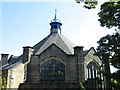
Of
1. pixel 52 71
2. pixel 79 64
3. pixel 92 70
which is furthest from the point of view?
pixel 92 70

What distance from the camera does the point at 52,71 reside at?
82.0ft

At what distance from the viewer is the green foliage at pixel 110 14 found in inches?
483

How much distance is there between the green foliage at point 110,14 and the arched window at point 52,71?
13.9m

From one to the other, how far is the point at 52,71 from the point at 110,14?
49.7ft

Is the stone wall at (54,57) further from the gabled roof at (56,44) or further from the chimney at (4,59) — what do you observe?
the chimney at (4,59)

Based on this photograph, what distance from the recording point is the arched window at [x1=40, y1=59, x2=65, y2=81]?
24797mm

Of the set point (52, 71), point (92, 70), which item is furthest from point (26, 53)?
point (92, 70)

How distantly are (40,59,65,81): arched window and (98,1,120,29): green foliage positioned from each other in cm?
1388

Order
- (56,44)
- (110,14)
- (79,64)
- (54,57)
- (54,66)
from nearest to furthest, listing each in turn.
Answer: (110,14) < (79,64) < (54,66) < (54,57) < (56,44)

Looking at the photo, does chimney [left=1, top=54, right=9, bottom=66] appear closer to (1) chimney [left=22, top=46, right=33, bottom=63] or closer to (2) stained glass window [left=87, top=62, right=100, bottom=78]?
(1) chimney [left=22, top=46, right=33, bottom=63]

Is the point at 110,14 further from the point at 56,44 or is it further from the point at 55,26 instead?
the point at 55,26

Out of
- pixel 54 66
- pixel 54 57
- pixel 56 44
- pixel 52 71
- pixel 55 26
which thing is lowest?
pixel 52 71

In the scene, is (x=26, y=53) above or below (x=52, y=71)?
above

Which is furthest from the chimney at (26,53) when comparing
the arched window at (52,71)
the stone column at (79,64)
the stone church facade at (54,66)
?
the stone column at (79,64)
